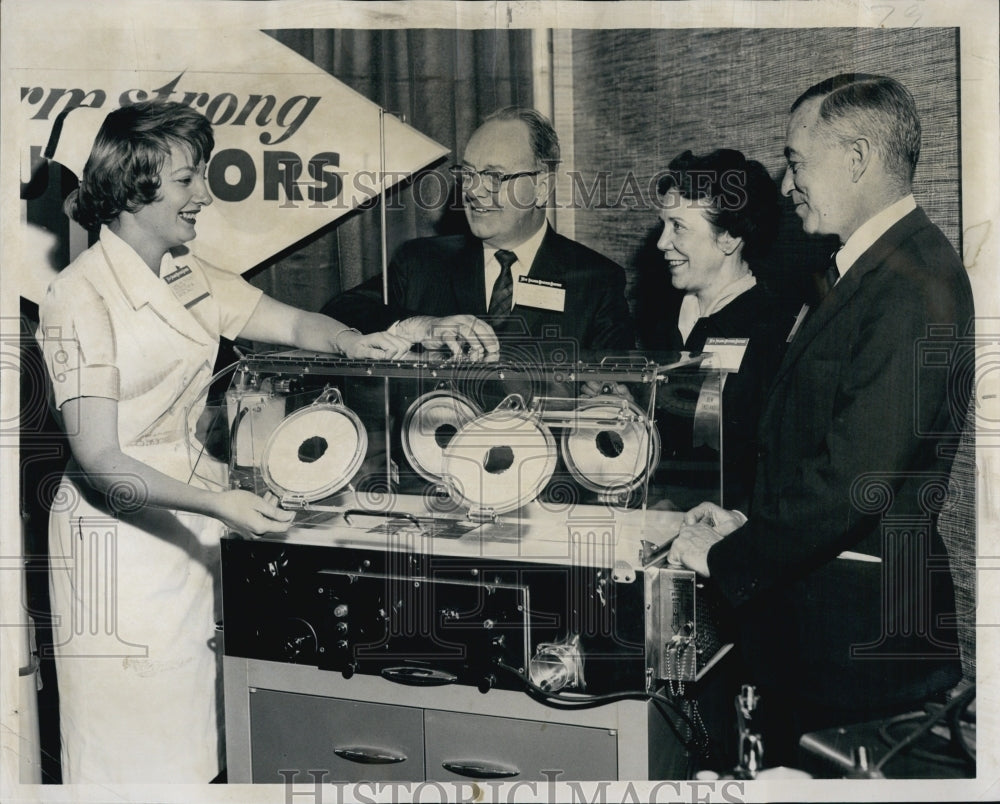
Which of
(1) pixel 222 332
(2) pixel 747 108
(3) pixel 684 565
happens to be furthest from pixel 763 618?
(1) pixel 222 332

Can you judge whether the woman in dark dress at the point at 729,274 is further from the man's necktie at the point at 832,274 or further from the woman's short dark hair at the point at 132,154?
the woman's short dark hair at the point at 132,154

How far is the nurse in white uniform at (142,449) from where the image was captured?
1.95 m

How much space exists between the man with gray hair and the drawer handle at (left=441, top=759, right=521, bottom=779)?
0.53m

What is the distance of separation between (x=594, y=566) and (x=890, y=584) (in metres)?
0.66

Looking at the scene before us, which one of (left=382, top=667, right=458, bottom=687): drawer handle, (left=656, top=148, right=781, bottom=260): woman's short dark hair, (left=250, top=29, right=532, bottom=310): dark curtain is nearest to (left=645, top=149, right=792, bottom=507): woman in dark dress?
(left=656, top=148, right=781, bottom=260): woman's short dark hair

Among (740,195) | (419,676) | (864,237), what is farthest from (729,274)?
(419,676)

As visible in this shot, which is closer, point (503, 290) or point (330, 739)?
point (330, 739)

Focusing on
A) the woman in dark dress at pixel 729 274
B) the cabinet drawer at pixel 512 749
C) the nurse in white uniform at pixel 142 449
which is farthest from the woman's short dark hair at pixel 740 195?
the cabinet drawer at pixel 512 749

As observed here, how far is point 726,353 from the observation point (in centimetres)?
191

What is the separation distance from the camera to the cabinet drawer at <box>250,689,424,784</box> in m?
1.83

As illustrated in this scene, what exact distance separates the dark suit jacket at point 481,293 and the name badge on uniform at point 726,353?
0.53ft

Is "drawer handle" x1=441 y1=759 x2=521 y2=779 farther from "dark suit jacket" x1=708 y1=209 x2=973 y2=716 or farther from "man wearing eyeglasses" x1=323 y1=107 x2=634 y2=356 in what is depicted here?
"man wearing eyeglasses" x1=323 y1=107 x2=634 y2=356

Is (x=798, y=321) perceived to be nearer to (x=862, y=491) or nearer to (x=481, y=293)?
(x=862, y=491)

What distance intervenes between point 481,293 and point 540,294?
0.41ft
